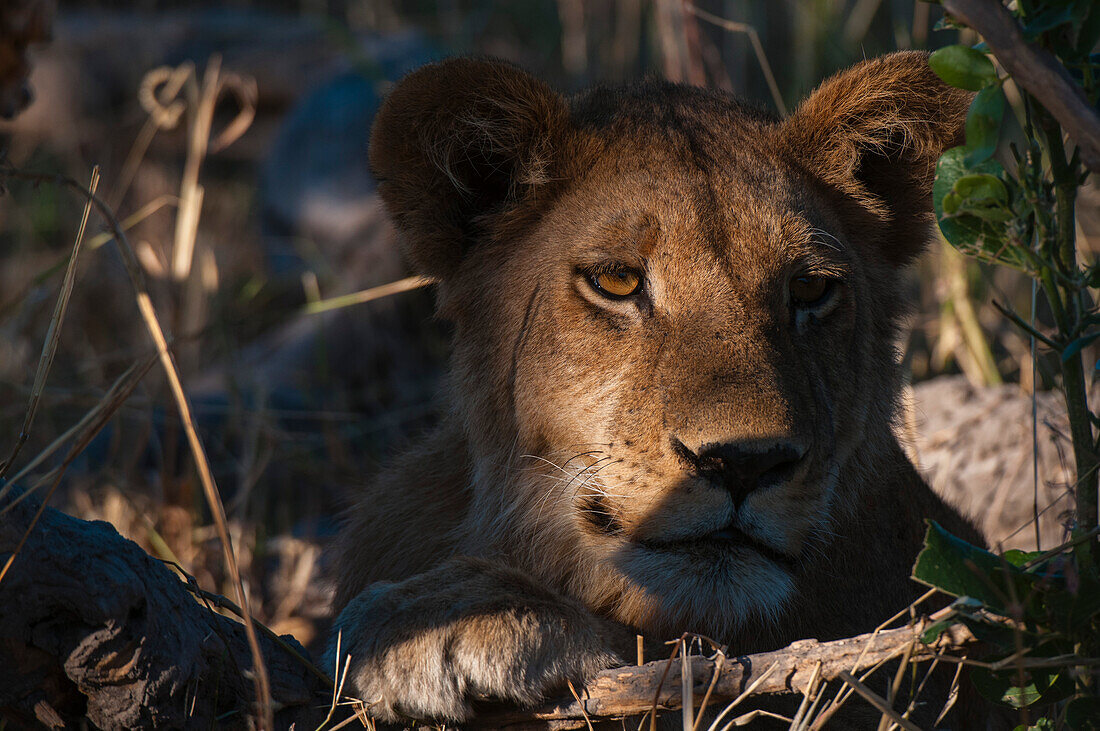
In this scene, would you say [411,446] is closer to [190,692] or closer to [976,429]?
[190,692]

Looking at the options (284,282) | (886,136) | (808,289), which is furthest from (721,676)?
(284,282)

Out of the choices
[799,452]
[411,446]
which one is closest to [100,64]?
[411,446]

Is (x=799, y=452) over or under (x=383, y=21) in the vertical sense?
under

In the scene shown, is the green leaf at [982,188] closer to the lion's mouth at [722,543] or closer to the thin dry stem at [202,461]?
the lion's mouth at [722,543]

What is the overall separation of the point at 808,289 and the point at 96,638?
1.95 metres

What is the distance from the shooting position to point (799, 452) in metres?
2.51

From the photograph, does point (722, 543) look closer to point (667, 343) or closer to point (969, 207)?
point (667, 343)

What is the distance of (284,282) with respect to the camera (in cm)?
825

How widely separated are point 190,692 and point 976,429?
408 centimetres

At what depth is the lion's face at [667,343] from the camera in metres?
2.52

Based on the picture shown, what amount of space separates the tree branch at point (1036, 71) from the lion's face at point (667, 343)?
870 mm

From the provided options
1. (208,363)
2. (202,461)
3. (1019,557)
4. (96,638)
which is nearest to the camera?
(96,638)

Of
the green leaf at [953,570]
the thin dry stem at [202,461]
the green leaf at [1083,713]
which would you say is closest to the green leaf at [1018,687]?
the green leaf at [1083,713]

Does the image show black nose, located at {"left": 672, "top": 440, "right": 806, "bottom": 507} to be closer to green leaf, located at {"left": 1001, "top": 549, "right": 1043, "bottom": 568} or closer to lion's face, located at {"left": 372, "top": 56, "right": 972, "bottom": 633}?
lion's face, located at {"left": 372, "top": 56, "right": 972, "bottom": 633}
